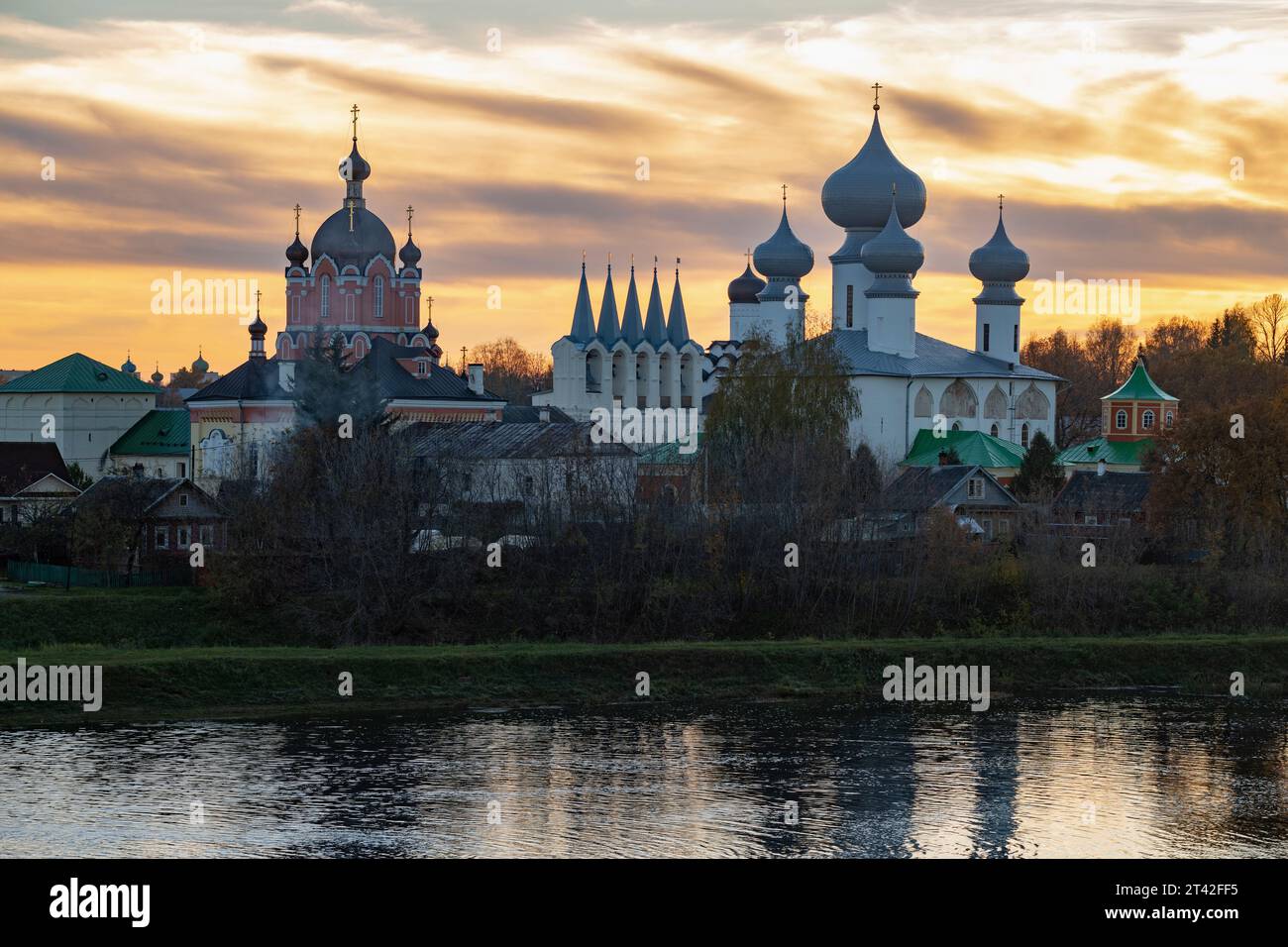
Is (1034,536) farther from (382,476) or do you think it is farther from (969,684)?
(382,476)

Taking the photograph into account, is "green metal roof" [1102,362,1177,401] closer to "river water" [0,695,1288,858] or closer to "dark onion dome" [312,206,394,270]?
"dark onion dome" [312,206,394,270]

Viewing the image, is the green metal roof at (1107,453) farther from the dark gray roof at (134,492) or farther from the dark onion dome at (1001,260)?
the dark gray roof at (134,492)

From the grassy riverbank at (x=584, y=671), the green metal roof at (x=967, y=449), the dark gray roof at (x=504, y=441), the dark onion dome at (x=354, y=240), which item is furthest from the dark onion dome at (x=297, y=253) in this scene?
the grassy riverbank at (x=584, y=671)

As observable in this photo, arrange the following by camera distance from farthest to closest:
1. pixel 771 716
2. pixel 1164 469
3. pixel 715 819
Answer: pixel 1164 469
pixel 771 716
pixel 715 819

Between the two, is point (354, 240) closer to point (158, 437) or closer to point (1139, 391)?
point (158, 437)

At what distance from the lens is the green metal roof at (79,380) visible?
57094mm

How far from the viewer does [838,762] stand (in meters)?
21.0

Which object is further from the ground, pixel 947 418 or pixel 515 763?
pixel 947 418

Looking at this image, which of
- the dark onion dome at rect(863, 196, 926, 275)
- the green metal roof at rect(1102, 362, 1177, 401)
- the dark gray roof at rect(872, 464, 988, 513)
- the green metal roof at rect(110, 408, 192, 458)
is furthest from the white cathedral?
the green metal roof at rect(110, 408, 192, 458)

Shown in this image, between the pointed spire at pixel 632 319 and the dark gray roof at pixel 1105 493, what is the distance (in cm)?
2807

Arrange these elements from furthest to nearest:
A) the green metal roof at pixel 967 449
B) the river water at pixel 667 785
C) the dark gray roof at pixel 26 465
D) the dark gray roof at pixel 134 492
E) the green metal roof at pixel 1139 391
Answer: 1. the green metal roof at pixel 1139 391
2. the green metal roof at pixel 967 449
3. the dark gray roof at pixel 26 465
4. the dark gray roof at pixel 134 492
5. the river water at pixel 667 785

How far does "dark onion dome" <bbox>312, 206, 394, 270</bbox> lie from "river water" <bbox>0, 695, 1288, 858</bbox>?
33803mm
